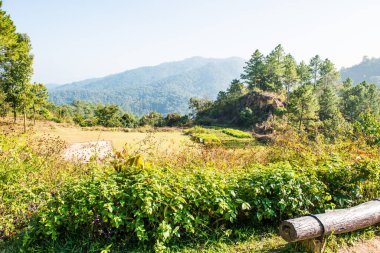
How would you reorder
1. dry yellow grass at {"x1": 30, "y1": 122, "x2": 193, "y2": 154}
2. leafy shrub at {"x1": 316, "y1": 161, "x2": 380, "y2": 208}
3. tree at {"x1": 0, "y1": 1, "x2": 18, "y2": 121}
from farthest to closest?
tree at {"x1": 0, "y1": 1, "x2": 18, "y2": 121}, dry yellow grass at {"x1": 30, "y1": 122, "x2": 193, "y2": 154}, leafy shrub at {"x1": 316, "y1": 161, "x2": 380, "y2": 208}

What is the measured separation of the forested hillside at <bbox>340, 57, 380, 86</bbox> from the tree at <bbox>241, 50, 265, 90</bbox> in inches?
4781

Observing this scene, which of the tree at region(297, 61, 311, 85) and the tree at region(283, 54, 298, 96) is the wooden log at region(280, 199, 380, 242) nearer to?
the tree at region(283, 54, 298, 96)

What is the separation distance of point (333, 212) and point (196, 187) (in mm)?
1951

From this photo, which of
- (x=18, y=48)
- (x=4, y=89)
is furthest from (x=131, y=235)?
(x=18, y=48)

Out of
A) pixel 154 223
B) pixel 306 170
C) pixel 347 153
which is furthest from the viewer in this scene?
pixel 347 153

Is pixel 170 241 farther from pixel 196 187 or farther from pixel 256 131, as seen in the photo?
pixel 256 131

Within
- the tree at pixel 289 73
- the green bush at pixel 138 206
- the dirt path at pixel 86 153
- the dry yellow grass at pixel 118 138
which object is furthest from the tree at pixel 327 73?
the green bush at pixel 138 206

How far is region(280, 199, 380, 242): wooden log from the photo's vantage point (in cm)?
332

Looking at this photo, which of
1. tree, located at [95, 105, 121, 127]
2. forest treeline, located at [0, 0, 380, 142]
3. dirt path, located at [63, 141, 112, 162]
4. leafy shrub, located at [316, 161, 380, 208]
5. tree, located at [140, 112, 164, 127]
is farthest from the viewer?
tree, located at [140, 112, 164, 127]

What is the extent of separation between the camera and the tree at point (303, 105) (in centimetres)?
2026

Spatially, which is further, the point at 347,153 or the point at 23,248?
the point at 347,153

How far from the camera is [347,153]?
576 centimetres

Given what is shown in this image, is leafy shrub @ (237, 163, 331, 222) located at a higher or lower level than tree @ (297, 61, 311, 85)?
lower

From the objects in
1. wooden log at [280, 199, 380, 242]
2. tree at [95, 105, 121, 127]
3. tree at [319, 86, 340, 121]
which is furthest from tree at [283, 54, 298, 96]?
wooden log at [280, 199, 380, 242]
